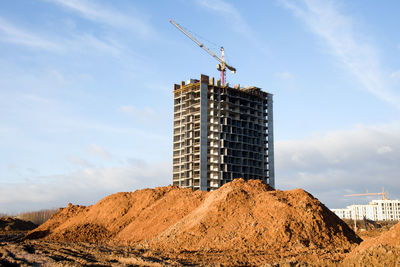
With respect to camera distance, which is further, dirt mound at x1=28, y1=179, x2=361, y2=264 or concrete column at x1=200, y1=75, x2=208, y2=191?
concrete column at x1=200, y1=75, x2=208, y2=191

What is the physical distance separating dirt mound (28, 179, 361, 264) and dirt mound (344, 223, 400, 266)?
2.38m

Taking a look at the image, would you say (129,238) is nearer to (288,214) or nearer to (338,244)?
(288,214)

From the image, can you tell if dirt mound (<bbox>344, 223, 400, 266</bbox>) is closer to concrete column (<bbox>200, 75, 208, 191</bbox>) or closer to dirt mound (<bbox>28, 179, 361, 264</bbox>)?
dirt mound (<bbox>28, 179, 361, 264</bbox>)

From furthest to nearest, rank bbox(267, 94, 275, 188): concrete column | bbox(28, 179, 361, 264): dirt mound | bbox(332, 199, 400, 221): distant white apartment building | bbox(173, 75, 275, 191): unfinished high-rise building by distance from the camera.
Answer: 1. bbox(332, 199, 400, 221): distant white apartment building
2. bbox(267, 94, 275, 188): concrete column
3. bbox(173, 75, 275, 191): unfinished high-rise building
4. bbox(28, 179, 361, 264): dirt mound

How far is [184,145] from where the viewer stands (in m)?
105

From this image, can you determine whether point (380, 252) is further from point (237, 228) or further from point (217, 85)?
point (217, 85)

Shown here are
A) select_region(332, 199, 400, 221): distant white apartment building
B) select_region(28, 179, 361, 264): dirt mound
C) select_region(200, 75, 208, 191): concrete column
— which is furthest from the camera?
select_region(332, 199, 400, 221): distant white apartment building

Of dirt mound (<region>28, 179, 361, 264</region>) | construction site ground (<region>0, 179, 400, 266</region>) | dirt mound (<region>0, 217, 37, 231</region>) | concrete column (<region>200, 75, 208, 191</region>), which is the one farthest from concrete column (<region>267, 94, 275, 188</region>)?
dirt mound (<region>28, 179, 361, 264</region>)

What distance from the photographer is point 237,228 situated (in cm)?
2298

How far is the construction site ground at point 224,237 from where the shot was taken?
1680 cm

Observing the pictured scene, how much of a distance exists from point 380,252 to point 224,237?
9.53 m

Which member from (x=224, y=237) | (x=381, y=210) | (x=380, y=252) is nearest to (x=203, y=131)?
(x=224, y=237)

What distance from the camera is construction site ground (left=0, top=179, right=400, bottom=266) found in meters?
16.8

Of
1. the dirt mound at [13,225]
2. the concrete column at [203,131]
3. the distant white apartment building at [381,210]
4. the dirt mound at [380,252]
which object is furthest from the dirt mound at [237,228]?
the distant white apartment building at [381,210]
